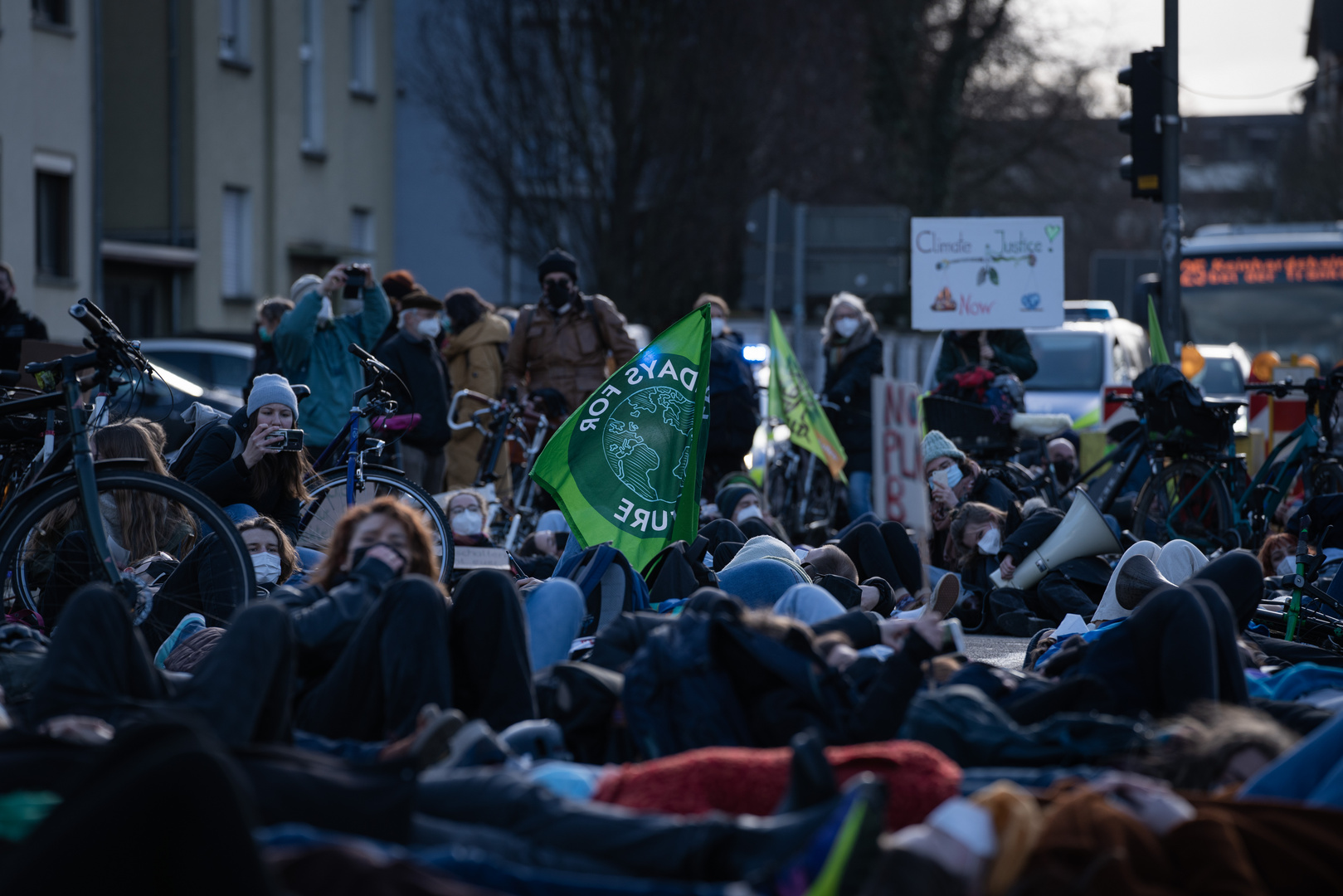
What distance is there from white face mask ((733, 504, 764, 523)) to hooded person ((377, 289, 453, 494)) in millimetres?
2246

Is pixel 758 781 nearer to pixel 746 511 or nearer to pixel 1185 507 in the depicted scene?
pixel 746 511

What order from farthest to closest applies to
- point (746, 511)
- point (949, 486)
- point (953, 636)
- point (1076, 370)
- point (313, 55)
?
point (313, 55)
point (1076, 370)
point (746, 511)
point (949, 486)
point (953, 636)

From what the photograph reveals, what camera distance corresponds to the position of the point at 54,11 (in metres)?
23.8

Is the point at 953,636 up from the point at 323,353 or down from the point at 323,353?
down

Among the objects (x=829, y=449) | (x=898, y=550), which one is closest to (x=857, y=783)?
(x=898, y=550)

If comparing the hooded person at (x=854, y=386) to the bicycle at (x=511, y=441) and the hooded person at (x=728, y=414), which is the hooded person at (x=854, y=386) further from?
the bicycle at (x=511, y=441)

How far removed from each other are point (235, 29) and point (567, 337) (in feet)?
57.9

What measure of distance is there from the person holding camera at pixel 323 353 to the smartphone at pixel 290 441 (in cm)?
269

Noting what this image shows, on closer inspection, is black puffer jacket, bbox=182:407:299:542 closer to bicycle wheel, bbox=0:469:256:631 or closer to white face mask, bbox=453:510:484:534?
bicycle wheel, bbox=0:469:256:631

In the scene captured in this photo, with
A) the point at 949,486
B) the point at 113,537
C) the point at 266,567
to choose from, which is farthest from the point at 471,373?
the point at 113,537

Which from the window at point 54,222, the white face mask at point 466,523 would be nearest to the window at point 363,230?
the window at point 54,222

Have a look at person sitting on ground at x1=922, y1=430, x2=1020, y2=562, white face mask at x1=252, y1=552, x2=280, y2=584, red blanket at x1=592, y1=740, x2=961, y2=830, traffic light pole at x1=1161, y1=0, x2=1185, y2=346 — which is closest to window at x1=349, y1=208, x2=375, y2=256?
traffic light pole at x1=1161, y1=0, x2=1185, y2=346

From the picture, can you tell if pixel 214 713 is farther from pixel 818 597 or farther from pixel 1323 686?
pixel 1323 686

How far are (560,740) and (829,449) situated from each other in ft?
23.3
